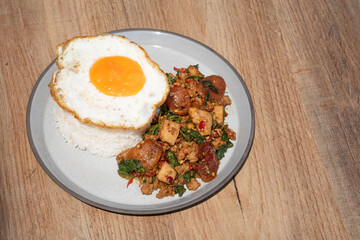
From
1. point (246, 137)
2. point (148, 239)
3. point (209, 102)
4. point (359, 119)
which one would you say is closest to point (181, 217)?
point (148, 239)

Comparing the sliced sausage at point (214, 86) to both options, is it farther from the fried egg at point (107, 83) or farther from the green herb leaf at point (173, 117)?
the fried egg at point (107, 83)

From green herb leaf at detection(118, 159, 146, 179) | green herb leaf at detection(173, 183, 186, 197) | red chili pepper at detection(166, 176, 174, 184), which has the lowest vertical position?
green herb leaf at detection(173, 183, 186, 197)

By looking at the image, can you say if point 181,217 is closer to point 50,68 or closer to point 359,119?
point 50,68

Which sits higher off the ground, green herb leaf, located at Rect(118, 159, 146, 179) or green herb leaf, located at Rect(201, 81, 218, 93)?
green herb leaf, located at Rect(201, 81, 218, 93)

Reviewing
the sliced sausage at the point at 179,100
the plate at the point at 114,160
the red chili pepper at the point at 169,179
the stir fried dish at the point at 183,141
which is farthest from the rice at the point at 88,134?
the red chili pepper at the point at 169,179

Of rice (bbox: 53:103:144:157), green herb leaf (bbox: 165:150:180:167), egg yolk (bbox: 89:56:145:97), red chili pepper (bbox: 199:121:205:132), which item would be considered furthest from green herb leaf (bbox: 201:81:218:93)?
rice (bbox: 53:103:144:157)

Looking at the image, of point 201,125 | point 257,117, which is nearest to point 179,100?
point 201,125

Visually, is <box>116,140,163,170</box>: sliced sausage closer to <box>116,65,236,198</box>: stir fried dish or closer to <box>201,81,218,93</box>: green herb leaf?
<box>116,65,236,198</box>: stir fried dish
